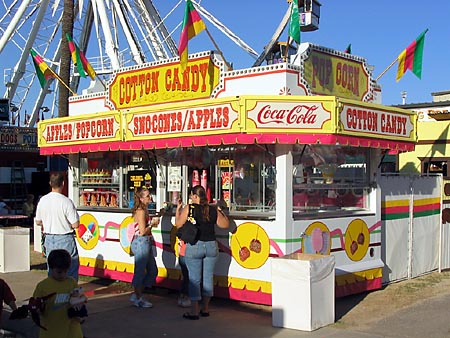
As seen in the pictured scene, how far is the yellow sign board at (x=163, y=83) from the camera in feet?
29.7

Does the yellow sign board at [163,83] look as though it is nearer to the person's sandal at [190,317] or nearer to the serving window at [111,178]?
the serving window at [111,178]

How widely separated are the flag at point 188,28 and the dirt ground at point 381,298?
3796mm

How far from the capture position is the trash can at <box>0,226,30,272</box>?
1143cm

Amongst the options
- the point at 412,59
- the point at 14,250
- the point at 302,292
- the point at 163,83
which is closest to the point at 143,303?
the point at 302,292

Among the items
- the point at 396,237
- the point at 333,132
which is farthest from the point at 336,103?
the point at 396,237

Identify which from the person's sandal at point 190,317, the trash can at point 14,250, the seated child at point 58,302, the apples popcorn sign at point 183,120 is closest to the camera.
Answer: the seated child at point 58,302

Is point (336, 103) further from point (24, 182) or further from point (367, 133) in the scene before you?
point (24, 182)

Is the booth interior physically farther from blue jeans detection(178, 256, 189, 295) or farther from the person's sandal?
the person's sandal

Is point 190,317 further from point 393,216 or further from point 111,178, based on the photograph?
point 393,216

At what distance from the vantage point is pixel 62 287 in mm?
4551

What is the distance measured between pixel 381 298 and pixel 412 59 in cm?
406

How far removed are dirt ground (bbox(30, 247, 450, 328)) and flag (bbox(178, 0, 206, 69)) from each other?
12.5ft

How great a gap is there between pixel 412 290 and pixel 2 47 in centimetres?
2682

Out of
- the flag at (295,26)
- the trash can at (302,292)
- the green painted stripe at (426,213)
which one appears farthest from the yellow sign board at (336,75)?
the trash can at (302,292)
